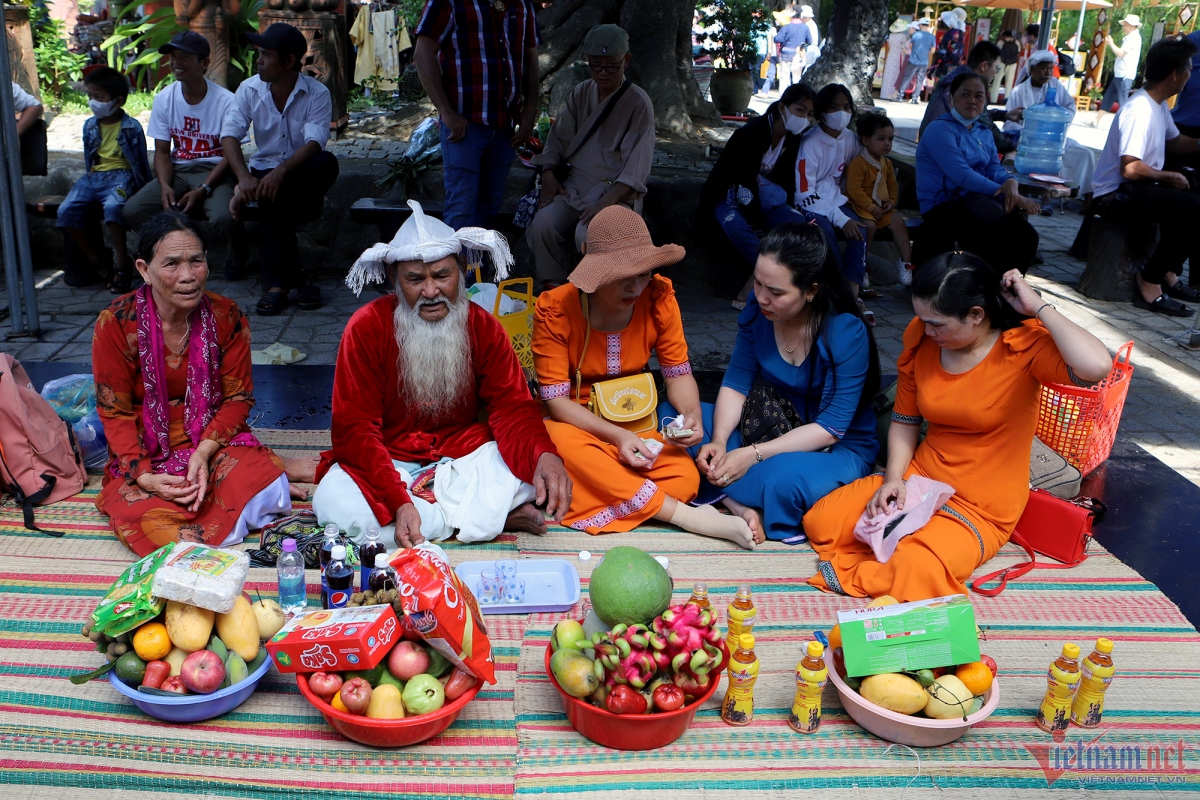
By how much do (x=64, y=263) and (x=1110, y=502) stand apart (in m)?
7.61

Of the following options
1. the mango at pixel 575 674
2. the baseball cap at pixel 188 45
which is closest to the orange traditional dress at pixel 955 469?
the mango at pixel 575 674

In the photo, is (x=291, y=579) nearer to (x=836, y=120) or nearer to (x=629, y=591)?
(x=629, y=591)

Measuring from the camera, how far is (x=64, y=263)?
7.51 metres

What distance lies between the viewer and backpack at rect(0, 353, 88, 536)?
12.2 ft

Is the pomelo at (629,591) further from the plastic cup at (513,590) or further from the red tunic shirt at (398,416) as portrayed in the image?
the red tunic shirt at (398,416)

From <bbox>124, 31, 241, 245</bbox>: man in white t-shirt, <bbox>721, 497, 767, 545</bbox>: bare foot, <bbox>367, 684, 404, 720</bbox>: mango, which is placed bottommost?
<bbox>721, 497, 767, 545</bbox>: bare foot

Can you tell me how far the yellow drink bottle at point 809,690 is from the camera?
253 cm

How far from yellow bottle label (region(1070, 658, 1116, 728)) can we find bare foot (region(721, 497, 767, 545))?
52.0 inches

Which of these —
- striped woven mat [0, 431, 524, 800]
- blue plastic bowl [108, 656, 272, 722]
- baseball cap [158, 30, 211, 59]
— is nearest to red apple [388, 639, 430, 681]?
striped woven mat [0, 431, 524, 800]

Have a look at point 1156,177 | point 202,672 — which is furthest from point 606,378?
point 1156,177

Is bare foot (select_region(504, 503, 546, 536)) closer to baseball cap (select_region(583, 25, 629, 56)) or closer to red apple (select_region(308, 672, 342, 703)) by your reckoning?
red apple (select_region(308, 672, 342, 703))

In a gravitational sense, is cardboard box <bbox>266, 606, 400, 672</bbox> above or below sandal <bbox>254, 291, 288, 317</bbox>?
above

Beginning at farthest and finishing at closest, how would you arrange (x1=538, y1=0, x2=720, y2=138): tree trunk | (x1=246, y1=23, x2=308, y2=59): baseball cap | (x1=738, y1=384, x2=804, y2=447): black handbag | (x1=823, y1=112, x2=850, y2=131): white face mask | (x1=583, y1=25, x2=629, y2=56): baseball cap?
(x1=538, y1=0, x2=720, y2=138): tree trunk → (x1=823, y1=112, x2=850, y2=131): white face mask → (x1=246, y1=23, x2=308, y2=59): baseball cap → (x1=583, y1=25, x2=629, y2=56): baseball cap → (x1=738, y1=384, x2=804, y2=447): black handbag

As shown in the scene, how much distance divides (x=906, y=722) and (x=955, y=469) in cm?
127
